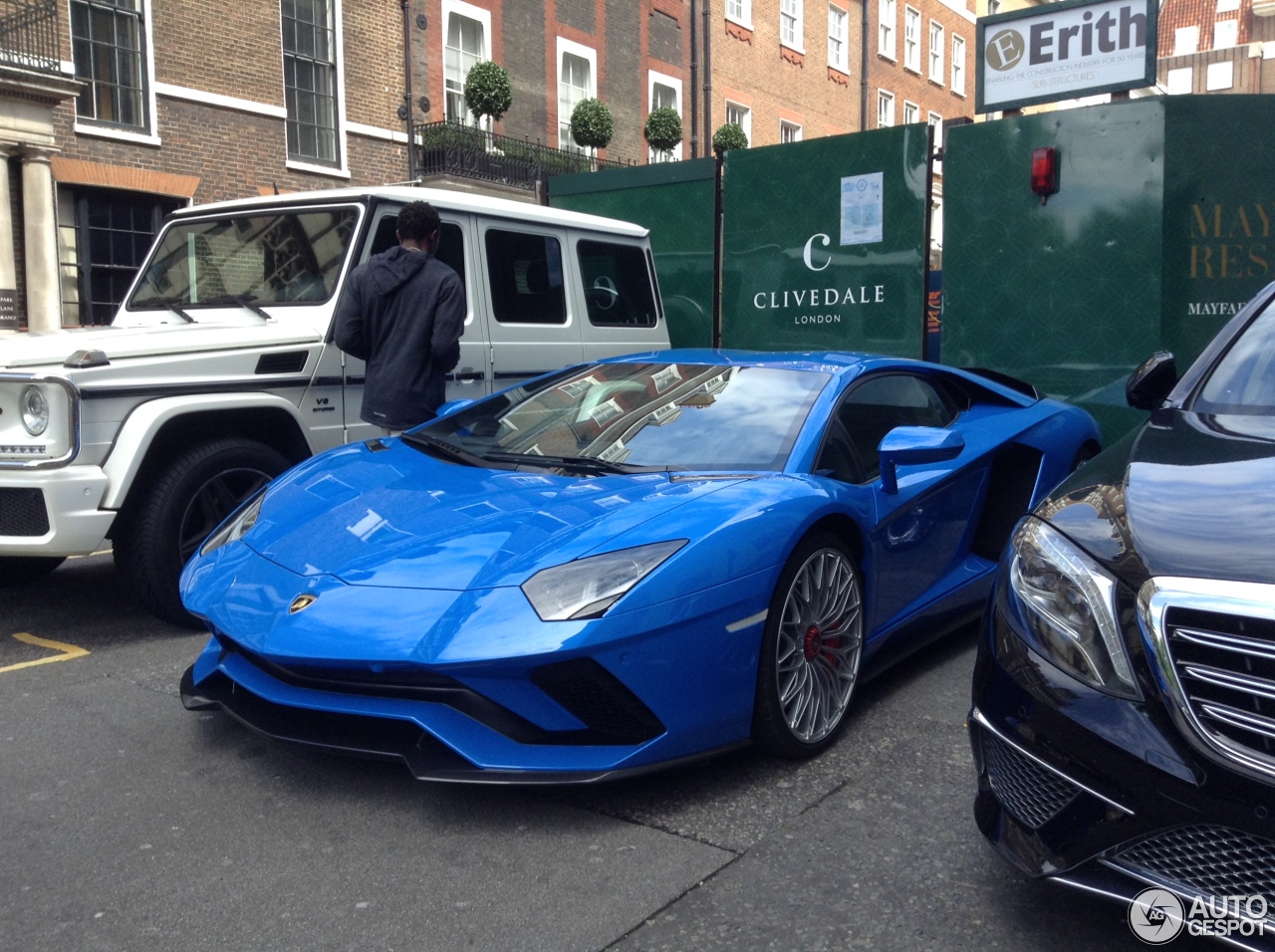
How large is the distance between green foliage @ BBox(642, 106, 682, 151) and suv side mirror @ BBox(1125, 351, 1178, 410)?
20811mm

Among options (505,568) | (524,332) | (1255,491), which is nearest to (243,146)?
(524,332)

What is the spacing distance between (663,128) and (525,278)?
58.6 ft

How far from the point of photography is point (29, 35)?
14164 millimetres

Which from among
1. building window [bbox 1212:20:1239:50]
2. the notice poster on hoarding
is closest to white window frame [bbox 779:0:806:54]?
the notice poster on hoarding

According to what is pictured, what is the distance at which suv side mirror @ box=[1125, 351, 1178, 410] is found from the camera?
3539mm

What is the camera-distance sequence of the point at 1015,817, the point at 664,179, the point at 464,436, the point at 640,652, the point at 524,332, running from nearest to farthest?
the point at 1015,817
the point at 640,652
the point at 464,436
the point at 524,332
the point at 664,179

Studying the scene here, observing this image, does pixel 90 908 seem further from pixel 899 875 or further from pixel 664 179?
pixel 664 179

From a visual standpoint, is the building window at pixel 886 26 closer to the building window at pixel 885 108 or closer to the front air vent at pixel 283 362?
the building window at pixel 885 108

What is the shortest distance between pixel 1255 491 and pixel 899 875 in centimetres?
112

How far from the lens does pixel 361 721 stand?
301 centimetres

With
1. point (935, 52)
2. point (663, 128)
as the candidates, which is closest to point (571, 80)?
point (663, 128)

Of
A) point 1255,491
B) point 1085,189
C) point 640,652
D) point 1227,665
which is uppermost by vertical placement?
point 1085,189

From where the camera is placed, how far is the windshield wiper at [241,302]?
5629 millimetres

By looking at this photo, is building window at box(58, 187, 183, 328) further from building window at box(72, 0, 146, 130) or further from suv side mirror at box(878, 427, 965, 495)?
suv side mirror at box(878, 427, 965, 495)
